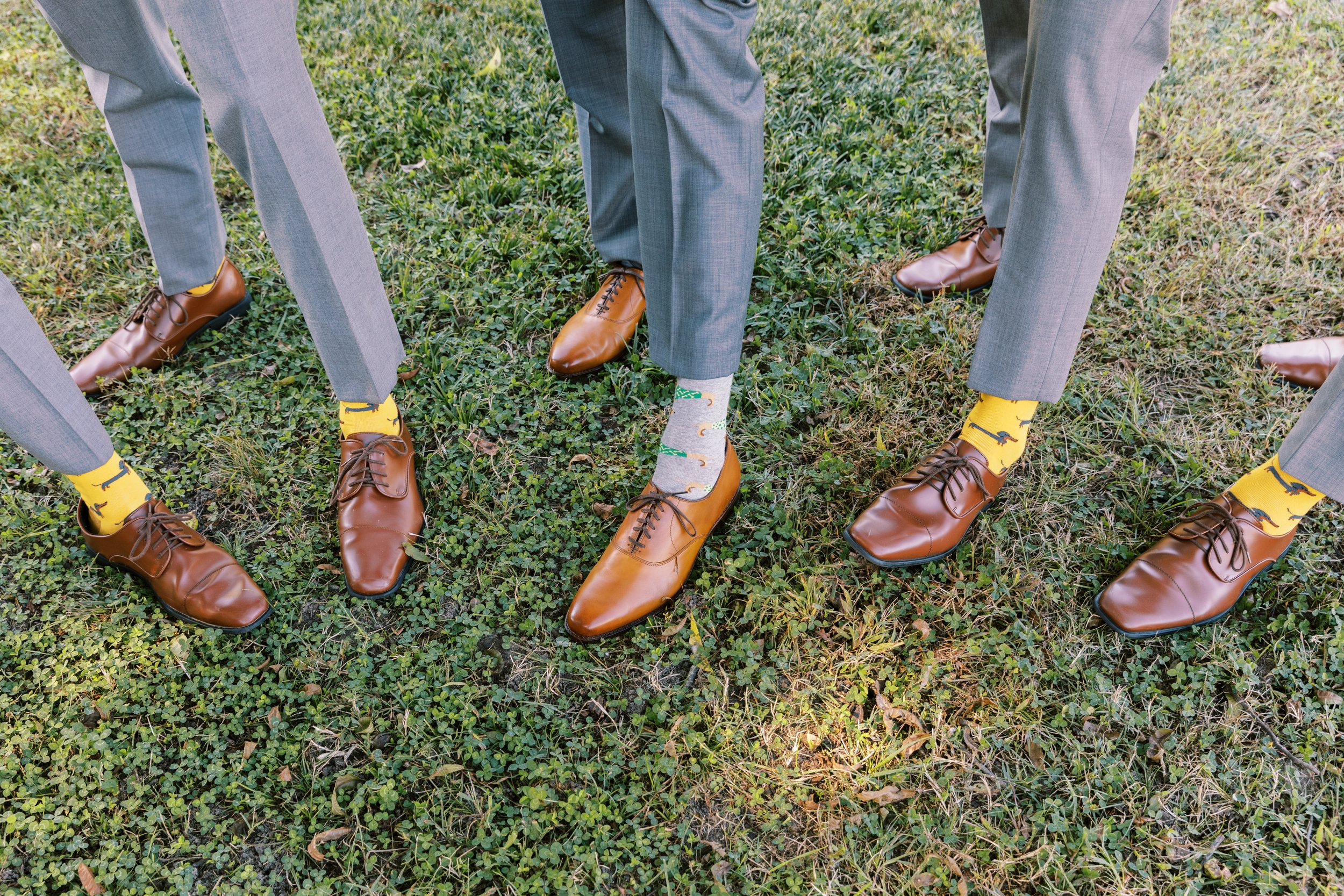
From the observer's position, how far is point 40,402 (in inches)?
69.4

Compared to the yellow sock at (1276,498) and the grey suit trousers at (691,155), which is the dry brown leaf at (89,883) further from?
the yellow sock at (1276,498)

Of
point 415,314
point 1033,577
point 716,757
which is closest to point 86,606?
point 415,314

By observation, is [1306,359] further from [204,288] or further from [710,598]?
[204,288]

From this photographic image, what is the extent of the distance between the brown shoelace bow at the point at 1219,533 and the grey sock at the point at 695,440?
1211 millimetres

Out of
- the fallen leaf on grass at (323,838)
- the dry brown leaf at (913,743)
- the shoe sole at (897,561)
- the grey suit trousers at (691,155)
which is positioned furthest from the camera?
the shoe sole at (897,561)

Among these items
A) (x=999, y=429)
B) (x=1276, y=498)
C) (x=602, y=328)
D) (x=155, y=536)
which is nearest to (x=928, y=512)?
(x=999, y=429)

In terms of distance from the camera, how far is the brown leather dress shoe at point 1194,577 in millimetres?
1911

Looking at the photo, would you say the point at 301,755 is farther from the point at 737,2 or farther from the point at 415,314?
the point at 737,2

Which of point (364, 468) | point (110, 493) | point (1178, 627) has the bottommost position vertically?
point (1178, 627)

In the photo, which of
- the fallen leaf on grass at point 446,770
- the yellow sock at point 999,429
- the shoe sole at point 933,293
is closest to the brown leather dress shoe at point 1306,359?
the shoe sole at point 933,293

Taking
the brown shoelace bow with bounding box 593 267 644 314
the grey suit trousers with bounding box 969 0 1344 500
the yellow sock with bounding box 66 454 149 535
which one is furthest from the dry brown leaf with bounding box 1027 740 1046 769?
the yellow sock with bounding box 66 454 149 535

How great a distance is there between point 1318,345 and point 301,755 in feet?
10.2

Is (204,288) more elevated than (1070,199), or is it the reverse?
(1070,199)

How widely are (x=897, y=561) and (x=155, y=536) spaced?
1.90 m
